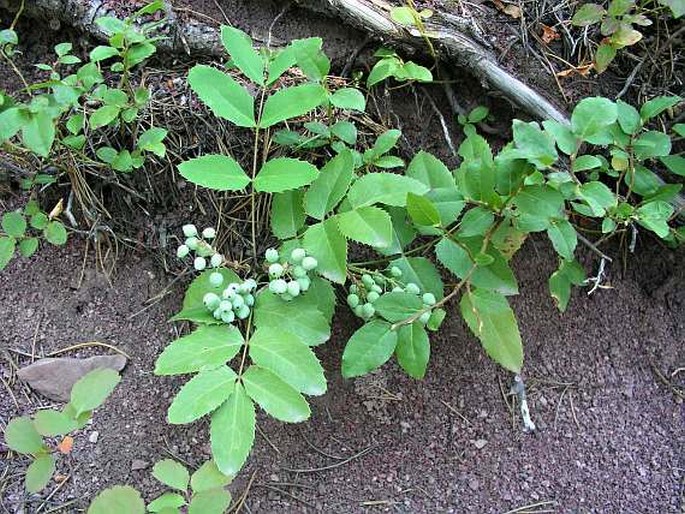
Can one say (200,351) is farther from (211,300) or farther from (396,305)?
(396,305)

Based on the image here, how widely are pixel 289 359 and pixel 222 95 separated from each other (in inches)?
22.5

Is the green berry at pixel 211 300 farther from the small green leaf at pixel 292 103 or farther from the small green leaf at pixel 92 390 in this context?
the small green leaf at pixel 292 103

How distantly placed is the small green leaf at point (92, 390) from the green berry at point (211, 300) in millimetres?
235

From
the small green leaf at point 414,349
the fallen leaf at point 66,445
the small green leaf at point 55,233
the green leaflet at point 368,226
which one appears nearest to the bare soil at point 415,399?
the fallen leaf at point 66,445

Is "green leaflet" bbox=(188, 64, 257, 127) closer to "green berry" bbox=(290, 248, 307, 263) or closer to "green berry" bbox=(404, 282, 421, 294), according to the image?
"green berry" bbox=(290, 248, 307, 263)

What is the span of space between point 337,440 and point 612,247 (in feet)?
2.86

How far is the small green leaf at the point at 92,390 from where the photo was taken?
1.29 meters

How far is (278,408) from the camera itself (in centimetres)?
114

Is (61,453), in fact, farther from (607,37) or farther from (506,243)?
(607,37)

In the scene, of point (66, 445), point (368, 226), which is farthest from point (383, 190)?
point (66, 445)

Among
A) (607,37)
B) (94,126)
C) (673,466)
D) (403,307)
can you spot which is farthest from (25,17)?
(673,466)

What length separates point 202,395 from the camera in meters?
1.15

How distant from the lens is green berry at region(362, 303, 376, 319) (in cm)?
133

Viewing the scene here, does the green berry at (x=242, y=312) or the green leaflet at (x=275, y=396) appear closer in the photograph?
the green leaflet at (x=275, y=396)
